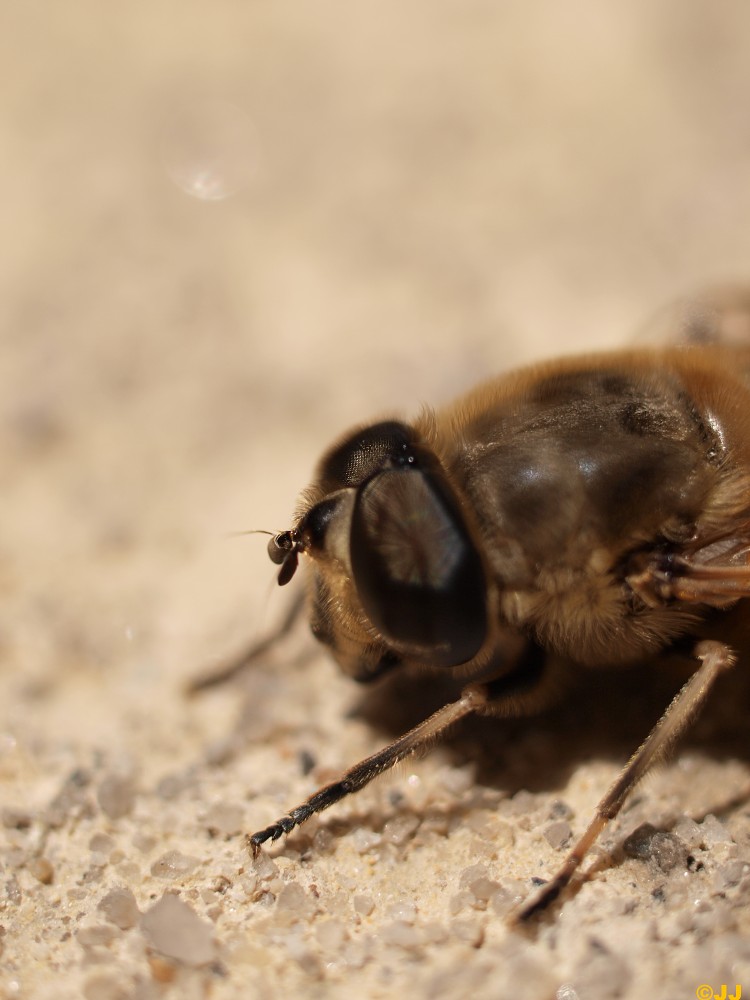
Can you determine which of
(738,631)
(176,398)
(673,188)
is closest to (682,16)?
(673,188)

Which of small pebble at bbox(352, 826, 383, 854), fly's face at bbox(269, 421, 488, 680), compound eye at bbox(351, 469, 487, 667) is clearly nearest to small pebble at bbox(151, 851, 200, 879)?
small pebble at bbox(352, 826, 383, 854)

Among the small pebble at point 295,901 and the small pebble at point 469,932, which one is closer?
the small pebble at point 469,932

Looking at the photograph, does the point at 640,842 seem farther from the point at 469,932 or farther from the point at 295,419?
the point at 295,419

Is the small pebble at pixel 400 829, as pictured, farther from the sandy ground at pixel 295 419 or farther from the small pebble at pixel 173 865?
the small pebble at pixel 173 865

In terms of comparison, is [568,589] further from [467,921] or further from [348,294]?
[348,294]

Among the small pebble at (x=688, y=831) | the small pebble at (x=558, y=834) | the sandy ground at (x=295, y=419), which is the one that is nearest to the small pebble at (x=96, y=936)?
the sandy ground at (x=295, y=419)
